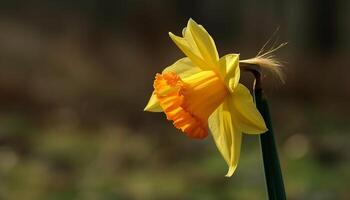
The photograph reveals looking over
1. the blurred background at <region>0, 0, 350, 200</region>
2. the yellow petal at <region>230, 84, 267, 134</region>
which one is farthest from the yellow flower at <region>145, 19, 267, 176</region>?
the blurred background at <region>0, 0, 350, 200</region>

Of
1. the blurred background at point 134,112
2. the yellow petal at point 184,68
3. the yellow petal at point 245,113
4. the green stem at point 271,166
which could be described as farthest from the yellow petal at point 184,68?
the blurred background at point 134,112

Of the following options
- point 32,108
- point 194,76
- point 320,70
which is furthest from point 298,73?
point 194,76

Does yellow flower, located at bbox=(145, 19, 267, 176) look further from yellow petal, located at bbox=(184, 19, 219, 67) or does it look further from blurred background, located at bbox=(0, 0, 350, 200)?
blurred background, located at bbox=(0, 0, 350, 200)

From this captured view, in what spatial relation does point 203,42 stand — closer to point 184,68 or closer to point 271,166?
point 184,68

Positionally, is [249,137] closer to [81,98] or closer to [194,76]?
[81,98]

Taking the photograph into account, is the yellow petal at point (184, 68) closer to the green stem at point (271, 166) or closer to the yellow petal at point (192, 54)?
the yellow petal at point (192, 54)

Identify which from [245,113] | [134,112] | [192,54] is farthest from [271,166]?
[134,112]

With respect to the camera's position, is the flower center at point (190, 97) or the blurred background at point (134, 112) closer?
the flower center at point (190, 97)
